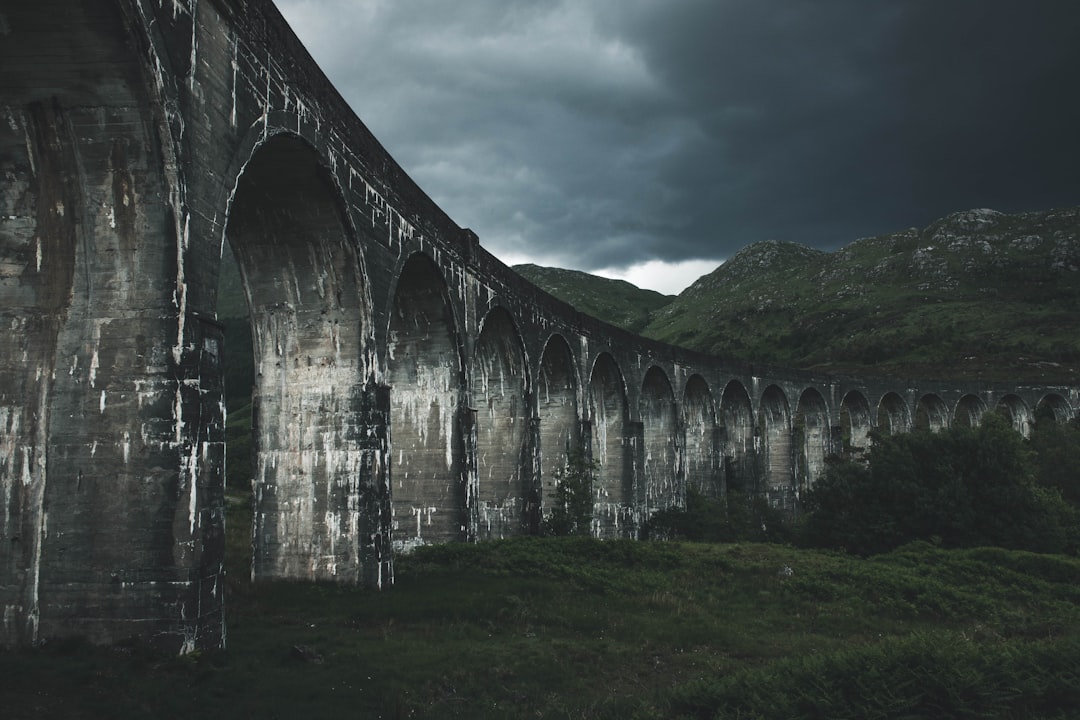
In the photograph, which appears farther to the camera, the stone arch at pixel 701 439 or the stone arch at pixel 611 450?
the stone arch at pixel 701 439

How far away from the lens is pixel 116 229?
7328 mm

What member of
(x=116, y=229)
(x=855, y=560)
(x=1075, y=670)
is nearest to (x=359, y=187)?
(x=116, y=229)

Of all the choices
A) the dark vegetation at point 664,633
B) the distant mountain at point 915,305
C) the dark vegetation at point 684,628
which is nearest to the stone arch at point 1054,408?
the distant mountain at point 915,305

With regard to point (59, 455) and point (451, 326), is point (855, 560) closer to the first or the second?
point (451, 326)

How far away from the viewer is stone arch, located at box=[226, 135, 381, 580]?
11898 millimetres

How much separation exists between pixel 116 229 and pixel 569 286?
133 m

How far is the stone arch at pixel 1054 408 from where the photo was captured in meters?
54.4

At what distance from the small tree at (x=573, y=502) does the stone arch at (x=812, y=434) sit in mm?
21592

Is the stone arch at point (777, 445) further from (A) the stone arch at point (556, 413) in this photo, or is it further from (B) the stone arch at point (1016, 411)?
(B) the stone arch at point (1016, 411)

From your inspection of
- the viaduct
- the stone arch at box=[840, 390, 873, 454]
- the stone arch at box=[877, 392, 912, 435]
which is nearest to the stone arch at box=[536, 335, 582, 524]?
the viaduct

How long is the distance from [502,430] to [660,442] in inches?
489

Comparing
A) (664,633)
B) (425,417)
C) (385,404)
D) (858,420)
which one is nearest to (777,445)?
(858,420)

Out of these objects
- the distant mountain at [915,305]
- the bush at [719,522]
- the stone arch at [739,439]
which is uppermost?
the distant mountain at [915,305]

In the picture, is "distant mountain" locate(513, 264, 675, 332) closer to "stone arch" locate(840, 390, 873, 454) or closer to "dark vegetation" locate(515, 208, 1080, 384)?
"dark vegetation" locate(515, 208, 1080, 384)
